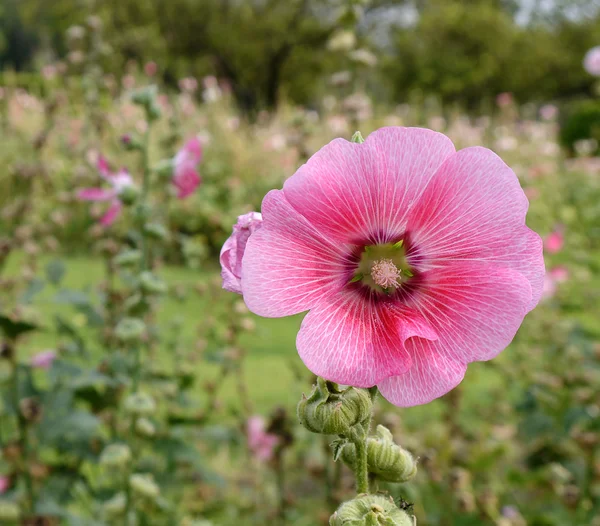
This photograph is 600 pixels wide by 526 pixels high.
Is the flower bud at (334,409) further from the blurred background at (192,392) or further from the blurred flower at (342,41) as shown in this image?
the blurred flower at (342,41)

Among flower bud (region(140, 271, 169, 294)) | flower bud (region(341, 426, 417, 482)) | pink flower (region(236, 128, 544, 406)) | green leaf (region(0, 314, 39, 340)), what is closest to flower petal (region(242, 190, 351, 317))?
pink flower (region(236, 128, 544, 406))

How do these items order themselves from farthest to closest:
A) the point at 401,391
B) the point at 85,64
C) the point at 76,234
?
1. the point at 76,234
2. the point at 85,64
3. the point at 401,391

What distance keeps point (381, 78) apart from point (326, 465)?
21726 millimetres

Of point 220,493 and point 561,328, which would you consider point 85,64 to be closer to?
point 220,493

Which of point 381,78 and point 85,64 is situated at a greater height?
point 381,78

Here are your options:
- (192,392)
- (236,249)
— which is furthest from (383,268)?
(192,392)

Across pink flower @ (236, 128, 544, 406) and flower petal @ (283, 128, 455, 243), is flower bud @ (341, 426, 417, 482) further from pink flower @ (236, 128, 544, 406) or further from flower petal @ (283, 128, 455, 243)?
flower petal @ (283, 128, 455, 243)

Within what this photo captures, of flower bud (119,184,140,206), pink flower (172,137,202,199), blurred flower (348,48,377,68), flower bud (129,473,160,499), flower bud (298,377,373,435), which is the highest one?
blurred flower (348,48,377,68)

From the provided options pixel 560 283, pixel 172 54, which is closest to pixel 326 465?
pixel 560 283

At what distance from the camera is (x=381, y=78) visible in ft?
72.6

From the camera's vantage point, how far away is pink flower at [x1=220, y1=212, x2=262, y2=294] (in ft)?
1.85

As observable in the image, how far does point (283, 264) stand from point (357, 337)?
0.08 meters

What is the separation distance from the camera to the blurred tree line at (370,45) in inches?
758

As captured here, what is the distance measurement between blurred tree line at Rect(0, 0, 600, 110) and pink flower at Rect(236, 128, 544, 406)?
57.7 ft
